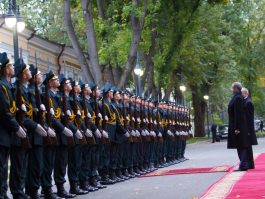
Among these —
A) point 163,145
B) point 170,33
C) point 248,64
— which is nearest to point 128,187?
point 163,145

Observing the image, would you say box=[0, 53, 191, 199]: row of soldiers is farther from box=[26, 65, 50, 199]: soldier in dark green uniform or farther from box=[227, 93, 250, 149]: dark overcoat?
box=[227, 93, 250, 149]: dark overcoat

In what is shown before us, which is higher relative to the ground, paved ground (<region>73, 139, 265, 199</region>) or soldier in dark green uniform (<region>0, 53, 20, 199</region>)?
soldier in dark green uniform (<region>0, 53, 20, 199</region>)

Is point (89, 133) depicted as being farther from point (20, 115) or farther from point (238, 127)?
point (238, 127)

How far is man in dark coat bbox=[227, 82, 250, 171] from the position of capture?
57.2 feet

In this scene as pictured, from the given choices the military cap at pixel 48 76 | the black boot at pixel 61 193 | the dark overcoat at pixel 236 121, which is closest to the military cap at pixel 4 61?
the military cap at pixel 48 76

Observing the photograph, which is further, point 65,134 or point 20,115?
point 65,134

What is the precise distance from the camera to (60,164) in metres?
13.6

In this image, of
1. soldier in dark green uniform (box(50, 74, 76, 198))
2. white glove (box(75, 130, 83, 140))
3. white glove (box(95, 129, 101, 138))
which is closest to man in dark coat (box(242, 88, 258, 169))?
white glove (box(95, 129, 101, 138))

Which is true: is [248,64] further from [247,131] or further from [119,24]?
[247,131]

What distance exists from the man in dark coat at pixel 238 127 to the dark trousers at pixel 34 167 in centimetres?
618

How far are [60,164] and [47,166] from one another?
2.01 feet

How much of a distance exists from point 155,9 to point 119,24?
5.17 feet

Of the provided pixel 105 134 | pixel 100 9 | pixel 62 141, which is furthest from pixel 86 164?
pixel 100 9

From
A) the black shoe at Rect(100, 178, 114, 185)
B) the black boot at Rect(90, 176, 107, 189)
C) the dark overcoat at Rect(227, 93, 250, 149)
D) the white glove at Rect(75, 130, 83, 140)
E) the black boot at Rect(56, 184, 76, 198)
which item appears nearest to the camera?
the black boot at Rect(56, 184, 76, 198)
